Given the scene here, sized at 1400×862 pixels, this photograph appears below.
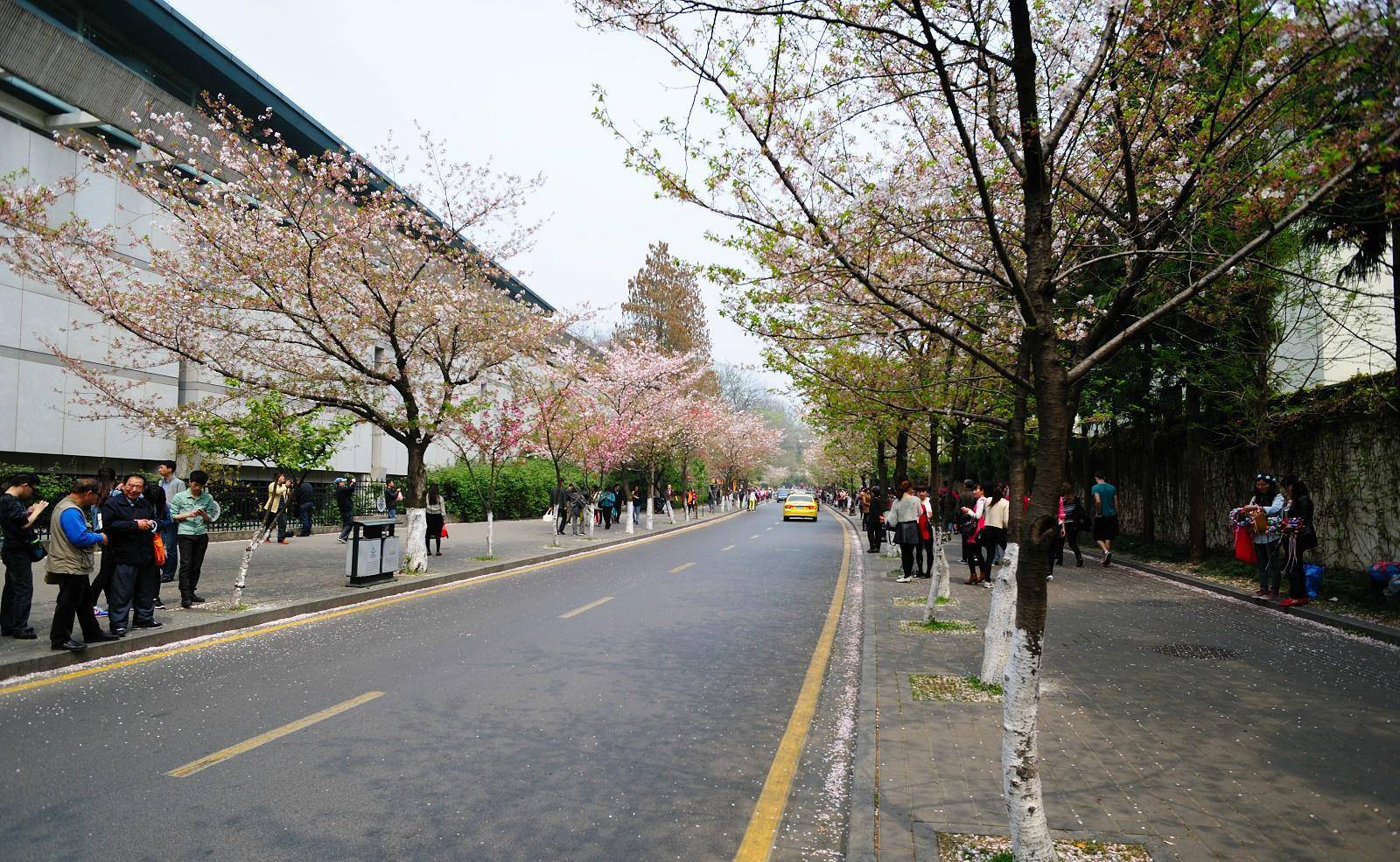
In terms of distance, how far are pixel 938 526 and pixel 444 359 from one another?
1090 centimetres

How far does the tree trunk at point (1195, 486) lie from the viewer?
713 inches

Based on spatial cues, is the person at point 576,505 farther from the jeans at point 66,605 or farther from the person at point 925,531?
the jeans at point 66,605

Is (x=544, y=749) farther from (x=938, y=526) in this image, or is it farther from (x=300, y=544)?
(x=300, y=544)

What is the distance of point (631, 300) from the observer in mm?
57625

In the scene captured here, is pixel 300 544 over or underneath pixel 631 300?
underneath

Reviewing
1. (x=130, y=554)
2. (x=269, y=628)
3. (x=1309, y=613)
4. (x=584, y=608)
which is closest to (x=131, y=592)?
(x=130, y=554)

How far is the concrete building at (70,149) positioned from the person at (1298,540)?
1618 centimetres

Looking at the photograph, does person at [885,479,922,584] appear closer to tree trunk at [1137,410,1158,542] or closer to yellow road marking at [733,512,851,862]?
yellow road marking at [733,512,851,862]

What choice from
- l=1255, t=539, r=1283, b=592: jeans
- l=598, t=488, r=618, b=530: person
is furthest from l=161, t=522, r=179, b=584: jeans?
l=598, t=488, r=618, b=530: person

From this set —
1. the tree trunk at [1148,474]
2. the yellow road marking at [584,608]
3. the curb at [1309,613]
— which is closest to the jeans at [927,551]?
the curb at [1309,613]

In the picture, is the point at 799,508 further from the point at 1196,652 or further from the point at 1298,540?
the point at 1196,652

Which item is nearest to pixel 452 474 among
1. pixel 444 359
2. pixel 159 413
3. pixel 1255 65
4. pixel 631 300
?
pixel 444 359

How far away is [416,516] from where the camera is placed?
15.5 meters

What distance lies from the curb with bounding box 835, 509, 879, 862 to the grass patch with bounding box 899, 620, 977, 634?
4.30ft
